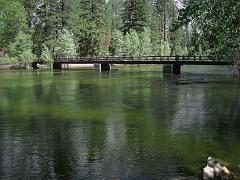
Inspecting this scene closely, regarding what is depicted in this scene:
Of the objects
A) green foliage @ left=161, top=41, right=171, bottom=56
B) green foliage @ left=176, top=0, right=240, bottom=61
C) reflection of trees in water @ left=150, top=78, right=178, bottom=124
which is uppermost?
green foliage @ left=176, top=0, right=240, bottom=61

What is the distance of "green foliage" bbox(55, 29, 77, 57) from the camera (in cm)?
11419

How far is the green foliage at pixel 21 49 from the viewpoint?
351ft

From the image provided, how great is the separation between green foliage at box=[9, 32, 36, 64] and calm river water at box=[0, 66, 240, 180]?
5833cm

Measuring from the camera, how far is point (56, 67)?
107438 millimetres

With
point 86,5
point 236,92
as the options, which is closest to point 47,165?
point 236,92

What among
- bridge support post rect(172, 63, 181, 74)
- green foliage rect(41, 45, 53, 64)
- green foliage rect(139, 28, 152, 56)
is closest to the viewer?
bridge support post rect(172, 63, 181, 74)

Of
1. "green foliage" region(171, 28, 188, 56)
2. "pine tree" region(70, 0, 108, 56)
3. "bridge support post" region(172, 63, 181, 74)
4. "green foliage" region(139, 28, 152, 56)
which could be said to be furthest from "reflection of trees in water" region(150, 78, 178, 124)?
"green foliage" region(171, 28, 188, 56)

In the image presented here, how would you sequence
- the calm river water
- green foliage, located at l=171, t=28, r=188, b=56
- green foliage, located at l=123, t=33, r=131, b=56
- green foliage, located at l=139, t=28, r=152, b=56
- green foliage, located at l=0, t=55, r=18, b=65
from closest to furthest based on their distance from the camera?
the calm river water → green foliage, located at l=0, t=55, r=18, b=65 → green foliage, located at l=123, t=33, r=131, b=56 → green foliage, located at l=139, t=28, r=152, b=56 → green foliage, located at l=171, t=28, r=188, b=56

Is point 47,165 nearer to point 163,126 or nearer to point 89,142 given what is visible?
point 89,142

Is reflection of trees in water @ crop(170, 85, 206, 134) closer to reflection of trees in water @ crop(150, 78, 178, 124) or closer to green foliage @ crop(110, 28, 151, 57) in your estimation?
reflection of trees in water @ crop(150, 78, 178, 124)

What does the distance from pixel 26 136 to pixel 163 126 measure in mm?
9131

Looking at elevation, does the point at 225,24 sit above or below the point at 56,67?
above

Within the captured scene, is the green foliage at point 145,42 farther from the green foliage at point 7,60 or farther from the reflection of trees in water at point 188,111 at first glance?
the reflection of trees in water at point 188,111

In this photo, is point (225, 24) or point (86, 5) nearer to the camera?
point (225, 24)
